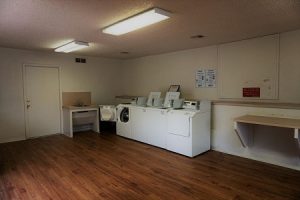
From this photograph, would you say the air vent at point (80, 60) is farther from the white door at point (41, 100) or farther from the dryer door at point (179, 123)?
the dryer door at point (179, 123)

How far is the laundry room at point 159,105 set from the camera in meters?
2.58

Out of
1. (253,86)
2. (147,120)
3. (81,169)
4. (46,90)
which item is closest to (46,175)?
(81,169)

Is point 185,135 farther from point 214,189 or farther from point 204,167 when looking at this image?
point 214,189

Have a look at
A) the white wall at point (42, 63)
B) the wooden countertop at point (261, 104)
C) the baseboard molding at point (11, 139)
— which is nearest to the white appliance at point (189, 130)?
the wooden countertop at point (261, 104)

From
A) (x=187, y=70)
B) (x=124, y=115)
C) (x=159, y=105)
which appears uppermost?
(x=187, y=70)

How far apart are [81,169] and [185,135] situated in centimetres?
194

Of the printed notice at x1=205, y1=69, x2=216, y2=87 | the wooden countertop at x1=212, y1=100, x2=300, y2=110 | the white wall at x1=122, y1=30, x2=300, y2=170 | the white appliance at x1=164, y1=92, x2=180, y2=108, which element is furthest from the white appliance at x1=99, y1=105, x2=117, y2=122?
the wooden countertop at x1=212, y1=100, x2=300, y2=110

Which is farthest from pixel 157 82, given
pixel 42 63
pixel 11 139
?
pixel 11 139

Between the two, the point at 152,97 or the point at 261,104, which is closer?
the point at 261,104

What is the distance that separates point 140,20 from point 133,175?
2.26 m

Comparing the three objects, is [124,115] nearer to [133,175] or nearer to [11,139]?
[133,175]

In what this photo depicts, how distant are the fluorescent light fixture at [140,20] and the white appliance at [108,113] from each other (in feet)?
9.47

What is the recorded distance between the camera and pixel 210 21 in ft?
9.23

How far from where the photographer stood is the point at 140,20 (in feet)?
8.54
